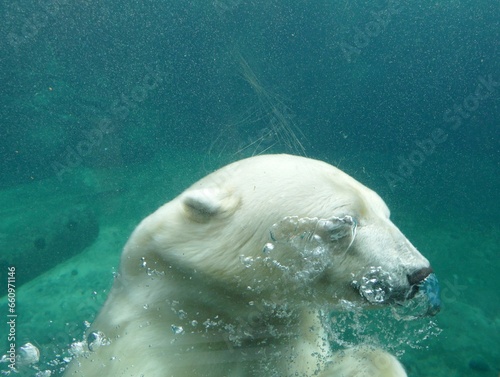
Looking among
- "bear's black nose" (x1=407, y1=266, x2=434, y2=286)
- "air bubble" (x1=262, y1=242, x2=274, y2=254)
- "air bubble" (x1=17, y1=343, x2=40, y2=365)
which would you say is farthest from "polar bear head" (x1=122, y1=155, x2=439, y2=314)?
"air bubble" (x1=17, y1=343, x2=40, y2=365)

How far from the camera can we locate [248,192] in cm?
170

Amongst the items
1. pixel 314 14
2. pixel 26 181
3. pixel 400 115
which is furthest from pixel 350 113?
pixel 26 181

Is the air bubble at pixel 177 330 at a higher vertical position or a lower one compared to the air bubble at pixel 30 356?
higher

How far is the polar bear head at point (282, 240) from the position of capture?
1613mm

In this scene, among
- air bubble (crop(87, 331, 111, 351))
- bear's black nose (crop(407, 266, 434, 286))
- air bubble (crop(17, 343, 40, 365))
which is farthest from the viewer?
air bubble (crop(17, 343, 40, 365))

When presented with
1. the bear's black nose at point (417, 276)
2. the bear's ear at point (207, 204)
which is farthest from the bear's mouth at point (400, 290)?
the bear's ear at point (207, 204)

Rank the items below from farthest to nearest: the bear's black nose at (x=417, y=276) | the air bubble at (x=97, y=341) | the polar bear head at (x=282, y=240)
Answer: the air bubble at (x=97, y=341), the polar bear head at (x=282, y=240), the bear's black nose at (x=417, y=276)

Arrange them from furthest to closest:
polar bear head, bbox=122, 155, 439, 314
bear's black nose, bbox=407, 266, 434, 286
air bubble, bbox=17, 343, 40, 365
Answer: air bubble, bbox=17, 343, 40, 365 < polar bear head, bbox=122, 155, 439, 314 < bear's black nose, bbox=407, 266, 434, 286

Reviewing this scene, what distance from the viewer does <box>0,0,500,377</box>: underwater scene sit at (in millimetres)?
1646

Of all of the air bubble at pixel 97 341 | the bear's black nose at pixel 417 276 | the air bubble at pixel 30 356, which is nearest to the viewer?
the bear's black nose at pixel 417 276

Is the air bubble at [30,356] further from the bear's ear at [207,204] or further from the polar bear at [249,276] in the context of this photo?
the bear's ear at [207,204]

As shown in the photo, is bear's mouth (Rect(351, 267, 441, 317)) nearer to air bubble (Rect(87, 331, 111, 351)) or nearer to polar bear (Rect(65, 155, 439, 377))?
polar bear (Rect(65, 155, 439, 377))

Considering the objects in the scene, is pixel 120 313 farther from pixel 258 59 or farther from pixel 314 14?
pixel 314 14

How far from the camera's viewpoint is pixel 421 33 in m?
13.6
